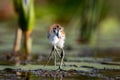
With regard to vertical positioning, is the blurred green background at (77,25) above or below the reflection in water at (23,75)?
above

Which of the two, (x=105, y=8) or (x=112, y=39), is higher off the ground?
(x=105, y=8)

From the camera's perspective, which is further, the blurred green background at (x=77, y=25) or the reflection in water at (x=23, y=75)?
the blurred green background at (x=77, y=25)

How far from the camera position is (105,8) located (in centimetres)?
1465

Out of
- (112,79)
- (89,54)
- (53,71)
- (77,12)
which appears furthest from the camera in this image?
(77,12)

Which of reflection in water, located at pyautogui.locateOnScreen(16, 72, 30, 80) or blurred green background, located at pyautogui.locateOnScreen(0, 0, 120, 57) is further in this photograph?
blurred green background, located at pyautogui.locateOnScreen(0, 0, 120, 57)

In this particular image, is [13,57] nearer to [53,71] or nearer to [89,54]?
[89,54]

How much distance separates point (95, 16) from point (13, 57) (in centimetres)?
222

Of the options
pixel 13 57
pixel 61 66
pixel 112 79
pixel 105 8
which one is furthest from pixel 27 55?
pixel 105 8

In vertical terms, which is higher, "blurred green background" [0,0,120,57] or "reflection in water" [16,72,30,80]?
"blurred green background" [0,0,120,57]

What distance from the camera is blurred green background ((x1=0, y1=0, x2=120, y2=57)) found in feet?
30.0

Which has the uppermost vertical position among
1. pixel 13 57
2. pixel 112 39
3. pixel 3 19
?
pixel 3 19

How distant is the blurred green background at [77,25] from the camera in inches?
360

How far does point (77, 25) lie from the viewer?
40.7ft

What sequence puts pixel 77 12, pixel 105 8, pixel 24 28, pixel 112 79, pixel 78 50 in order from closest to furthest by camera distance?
pixel 112 79 → pixel 24 28 → pixel 78 50 → pixel 77 12 → pixel 105 8
